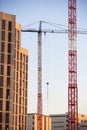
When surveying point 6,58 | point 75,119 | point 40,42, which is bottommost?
point 75,119

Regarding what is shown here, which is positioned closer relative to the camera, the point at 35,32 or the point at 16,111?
the point at 16,111

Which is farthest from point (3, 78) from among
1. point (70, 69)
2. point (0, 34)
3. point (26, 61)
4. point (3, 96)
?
point (26, 61)

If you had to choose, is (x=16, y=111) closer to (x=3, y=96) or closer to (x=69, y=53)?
(x=3, y=96)

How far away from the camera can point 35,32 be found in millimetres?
173500

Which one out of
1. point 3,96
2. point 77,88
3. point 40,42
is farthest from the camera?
point 40,42

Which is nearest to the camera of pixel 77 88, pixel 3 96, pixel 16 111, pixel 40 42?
pixel 77 88

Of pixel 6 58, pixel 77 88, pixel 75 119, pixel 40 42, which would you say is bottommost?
pixel 75 119

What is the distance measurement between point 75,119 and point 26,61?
180ft

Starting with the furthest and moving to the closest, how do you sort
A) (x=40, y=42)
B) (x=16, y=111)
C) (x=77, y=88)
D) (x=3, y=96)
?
(x=40, y=42)
(x=16, y=111)
(x=3, y=96)
(x=77, y=88)

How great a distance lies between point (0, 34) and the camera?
5261 inches

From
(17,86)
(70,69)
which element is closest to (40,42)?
(17,86)

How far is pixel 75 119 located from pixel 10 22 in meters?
39.2

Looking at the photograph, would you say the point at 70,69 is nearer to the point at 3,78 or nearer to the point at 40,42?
the point at 3,78

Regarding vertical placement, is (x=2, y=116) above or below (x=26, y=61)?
below
